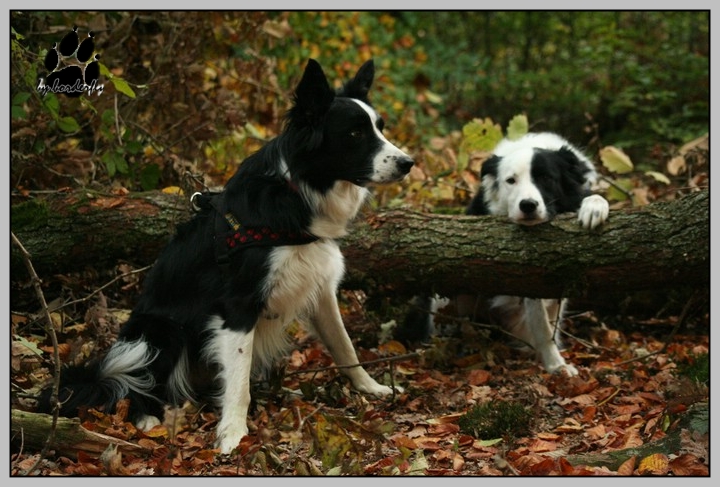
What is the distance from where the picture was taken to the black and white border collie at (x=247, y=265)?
394 centimetres

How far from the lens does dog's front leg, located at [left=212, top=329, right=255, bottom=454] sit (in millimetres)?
3906

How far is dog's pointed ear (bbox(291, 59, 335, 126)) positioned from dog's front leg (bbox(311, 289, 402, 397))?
1.17 m

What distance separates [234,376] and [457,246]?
1721mm

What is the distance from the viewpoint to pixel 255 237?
3988mm

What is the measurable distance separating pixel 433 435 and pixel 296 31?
8142mm

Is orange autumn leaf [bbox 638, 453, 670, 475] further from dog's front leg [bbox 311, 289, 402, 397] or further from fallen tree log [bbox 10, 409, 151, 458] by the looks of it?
fallen tree log [bbox 10, 409, 151, 458]

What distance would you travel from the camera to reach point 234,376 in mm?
3982

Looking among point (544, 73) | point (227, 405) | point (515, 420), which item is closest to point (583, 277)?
point (515, 420)

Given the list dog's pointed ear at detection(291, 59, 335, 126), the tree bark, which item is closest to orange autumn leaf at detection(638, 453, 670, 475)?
the tree bark

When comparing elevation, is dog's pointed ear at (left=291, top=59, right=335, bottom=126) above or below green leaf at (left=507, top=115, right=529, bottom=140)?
above

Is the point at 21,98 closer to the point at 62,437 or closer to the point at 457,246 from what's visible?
the point at 62,437

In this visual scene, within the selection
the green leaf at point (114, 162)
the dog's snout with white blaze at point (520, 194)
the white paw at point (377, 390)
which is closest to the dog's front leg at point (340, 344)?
the white paw at point (377, 390)

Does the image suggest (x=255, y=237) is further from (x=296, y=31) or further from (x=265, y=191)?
(x=296, y=31)

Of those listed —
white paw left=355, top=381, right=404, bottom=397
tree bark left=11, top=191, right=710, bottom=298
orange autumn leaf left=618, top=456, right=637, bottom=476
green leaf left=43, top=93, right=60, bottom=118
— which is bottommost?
white paw left=355, top=381, right=404, bottom=397
